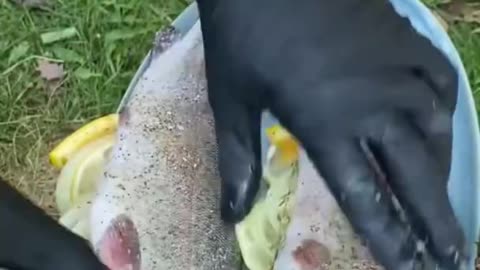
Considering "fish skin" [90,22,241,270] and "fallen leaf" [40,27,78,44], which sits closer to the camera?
"fish skin" [90,22,241,270]

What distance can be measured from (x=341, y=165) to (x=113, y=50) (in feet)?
2.27

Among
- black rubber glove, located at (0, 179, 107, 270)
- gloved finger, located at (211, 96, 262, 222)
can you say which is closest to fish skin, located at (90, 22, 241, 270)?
black rubber glove, located at (0, 179, 107, 270)

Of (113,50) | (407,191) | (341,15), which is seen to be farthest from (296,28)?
(113,50)

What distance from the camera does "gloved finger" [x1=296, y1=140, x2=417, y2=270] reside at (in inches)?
34.2

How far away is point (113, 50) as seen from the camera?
150 cm

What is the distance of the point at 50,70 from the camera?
1521 mm

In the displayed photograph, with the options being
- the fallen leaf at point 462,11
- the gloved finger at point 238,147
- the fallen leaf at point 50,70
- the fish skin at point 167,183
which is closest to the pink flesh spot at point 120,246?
the fish skin at point 167,183

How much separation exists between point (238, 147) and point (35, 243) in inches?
8.5

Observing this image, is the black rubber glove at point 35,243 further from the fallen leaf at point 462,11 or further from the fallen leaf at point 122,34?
the fallen leaf at point 462,11

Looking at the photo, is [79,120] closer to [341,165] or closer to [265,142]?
[265,142]

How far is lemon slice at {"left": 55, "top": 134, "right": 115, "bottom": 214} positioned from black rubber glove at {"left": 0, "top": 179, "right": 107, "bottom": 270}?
0.29 meters

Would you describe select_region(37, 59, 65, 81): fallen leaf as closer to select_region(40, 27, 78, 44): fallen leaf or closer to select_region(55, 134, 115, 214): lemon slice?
select_region(40, 27, 78, 44): fallen leaf

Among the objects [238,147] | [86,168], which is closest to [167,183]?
[86,168]

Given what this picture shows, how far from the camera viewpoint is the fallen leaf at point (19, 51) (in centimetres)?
152
